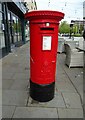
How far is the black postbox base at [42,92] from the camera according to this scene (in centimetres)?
396

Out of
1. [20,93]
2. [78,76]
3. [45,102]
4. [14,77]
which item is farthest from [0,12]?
[45,102]

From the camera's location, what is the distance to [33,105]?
386cm

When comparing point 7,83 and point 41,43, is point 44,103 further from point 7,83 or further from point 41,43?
point 7,83

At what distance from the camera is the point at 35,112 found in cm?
355

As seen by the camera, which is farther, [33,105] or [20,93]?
[20,93]

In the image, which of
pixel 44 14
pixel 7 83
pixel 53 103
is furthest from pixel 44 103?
pixel 44 14

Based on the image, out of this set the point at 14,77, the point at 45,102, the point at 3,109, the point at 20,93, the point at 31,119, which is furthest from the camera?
the point at 14,77

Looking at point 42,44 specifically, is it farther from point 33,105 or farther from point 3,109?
point 3,109

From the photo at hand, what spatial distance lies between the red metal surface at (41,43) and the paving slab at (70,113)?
70 centimetres

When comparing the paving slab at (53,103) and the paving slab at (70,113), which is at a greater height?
the paving slab at (53,103)

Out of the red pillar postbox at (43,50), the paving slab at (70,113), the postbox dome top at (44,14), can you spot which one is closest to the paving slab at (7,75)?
the red pillar postbox at (43,50)

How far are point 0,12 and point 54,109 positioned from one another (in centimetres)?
823

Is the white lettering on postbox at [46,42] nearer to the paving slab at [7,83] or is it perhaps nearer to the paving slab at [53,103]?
the paving slab at [53,103]

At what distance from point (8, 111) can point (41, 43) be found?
1.52 metres
